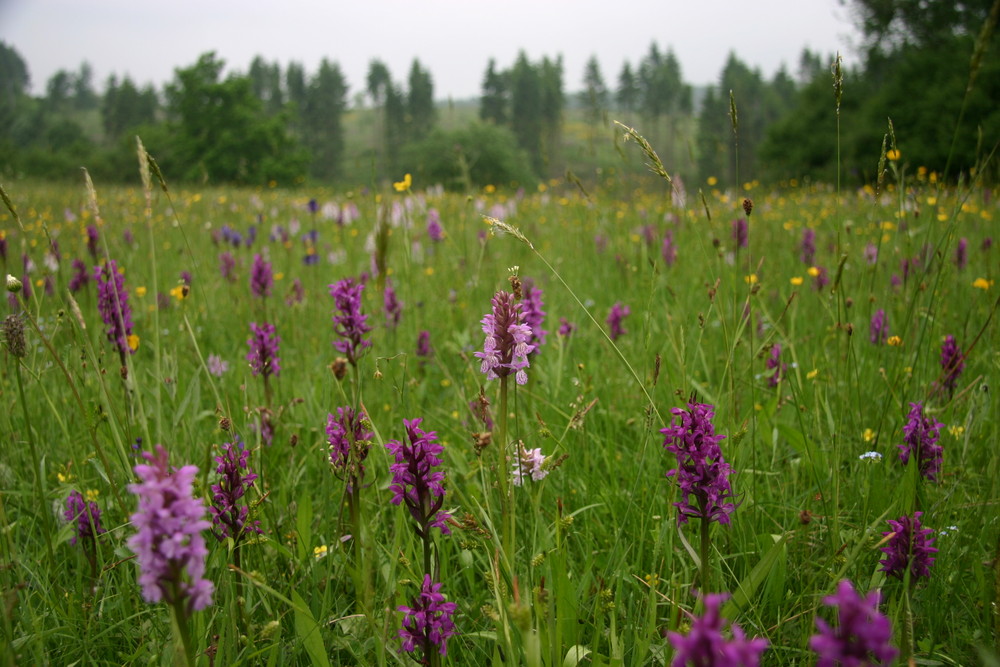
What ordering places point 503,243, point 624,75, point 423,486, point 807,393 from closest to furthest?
point 423,486 < point 807,393 < point 503,243 < point 624,75

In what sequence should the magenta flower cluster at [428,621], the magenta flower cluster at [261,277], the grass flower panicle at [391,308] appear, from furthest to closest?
the magenta flower cluster at [261,277], the grass flower panicle at [391,308], the magenta flower cluster at [428,621]

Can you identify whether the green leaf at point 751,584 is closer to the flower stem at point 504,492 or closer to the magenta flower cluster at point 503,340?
the flower stem at point 504,492

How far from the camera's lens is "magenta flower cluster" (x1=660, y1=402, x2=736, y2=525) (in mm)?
1215

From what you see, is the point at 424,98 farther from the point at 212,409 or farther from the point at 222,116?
the point at 212,409

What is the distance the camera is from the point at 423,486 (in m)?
1.25

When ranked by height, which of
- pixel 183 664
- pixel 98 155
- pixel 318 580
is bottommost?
pixel 318 580

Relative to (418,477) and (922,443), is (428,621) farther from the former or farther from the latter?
(922,443)

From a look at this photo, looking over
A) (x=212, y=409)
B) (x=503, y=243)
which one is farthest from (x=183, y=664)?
(x=503, y=243)

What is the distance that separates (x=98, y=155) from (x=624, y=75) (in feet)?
182

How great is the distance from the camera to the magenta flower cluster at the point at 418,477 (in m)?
1.23

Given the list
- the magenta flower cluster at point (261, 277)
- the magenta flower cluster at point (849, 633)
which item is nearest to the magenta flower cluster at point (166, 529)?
the magenta flower cluster at point (849, 633)

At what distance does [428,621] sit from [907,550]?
962 millimetres

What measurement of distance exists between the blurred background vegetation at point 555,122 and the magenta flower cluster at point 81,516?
1219 millimetres

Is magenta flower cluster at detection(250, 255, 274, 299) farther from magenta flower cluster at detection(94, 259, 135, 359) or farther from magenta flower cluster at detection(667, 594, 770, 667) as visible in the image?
magenta flower cluster at detection(667, 594, 770, 667)
